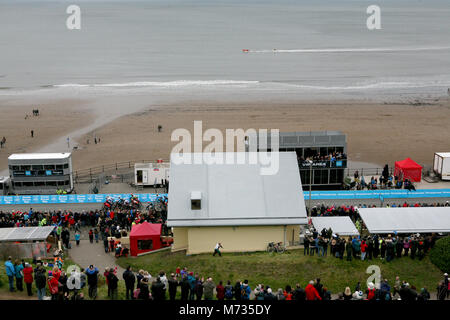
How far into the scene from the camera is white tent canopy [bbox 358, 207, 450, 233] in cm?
2477

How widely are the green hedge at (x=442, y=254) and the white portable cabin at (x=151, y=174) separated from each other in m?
21.8

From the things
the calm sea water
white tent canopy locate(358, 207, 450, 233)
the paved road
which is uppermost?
the calm sea water

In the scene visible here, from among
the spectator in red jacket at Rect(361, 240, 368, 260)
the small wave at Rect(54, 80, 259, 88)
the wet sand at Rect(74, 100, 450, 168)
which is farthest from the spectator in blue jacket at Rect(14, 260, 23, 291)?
the small wave at Rect(54, 80, 259, 88)

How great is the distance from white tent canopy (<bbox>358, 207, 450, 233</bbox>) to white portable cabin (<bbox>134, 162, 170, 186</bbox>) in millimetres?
16949

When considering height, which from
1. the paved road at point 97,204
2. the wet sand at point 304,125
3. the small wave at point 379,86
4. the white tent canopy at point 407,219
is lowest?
the paved road at point 97,204

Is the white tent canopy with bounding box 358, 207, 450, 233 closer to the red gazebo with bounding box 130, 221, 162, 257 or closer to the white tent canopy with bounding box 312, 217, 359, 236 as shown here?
the white tent canopy with bounding box 312, 217, 359, 236

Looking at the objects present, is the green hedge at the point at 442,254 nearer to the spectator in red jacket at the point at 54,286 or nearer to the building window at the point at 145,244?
the building window at the point at 145,244

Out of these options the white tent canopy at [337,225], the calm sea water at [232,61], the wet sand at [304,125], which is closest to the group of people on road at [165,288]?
the white tent canopy at [337,225]

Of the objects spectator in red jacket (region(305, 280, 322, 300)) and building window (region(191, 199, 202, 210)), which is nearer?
spectator in red jacket (region(305, 280, 322, 300))

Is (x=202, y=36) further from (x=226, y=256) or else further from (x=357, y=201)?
(x=226, y=256)

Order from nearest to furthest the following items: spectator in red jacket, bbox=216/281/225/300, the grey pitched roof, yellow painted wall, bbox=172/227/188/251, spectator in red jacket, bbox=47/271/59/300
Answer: spectator in red jacket, bbox=47/271/59/300, spectator in red jacket, bbox=216/281/225/300, the grey pitched roof, yellow painted wall, bbox=172/227/188/251

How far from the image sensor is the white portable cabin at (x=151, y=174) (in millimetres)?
38969
